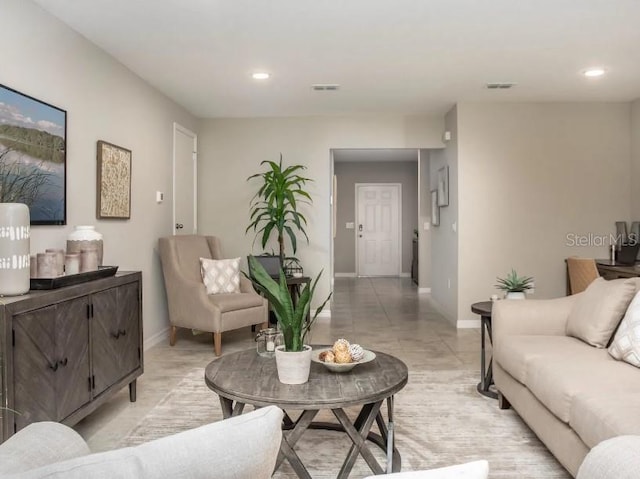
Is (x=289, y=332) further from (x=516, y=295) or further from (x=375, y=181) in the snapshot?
(x=375, y=181)

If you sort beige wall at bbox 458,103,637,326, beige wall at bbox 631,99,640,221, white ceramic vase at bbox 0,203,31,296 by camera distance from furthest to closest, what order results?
beige wall at bbox 458,103,637,326 < beige wall at bbox 631,99,640,221 < white ceramic vase at bbox 0,203,31,296

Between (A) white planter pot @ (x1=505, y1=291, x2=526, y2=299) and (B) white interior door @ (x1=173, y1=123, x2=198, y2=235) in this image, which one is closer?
(A) white planter pot @ (x1=505, y1=291, x2=526, y2=299)

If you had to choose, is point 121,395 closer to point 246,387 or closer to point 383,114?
point 246,387

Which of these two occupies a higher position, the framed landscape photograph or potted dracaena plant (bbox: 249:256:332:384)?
the framed landscape photograph

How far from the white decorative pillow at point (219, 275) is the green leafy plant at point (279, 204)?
71cm

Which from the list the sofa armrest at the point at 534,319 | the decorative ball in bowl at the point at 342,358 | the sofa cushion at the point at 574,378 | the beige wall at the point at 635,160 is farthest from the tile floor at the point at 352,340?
the beige wall at the point at 635,160

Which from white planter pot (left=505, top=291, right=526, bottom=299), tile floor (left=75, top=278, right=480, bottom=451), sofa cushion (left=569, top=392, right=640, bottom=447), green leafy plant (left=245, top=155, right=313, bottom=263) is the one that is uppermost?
green leafy plant (left=245, top=155, right=313, bottom=263)

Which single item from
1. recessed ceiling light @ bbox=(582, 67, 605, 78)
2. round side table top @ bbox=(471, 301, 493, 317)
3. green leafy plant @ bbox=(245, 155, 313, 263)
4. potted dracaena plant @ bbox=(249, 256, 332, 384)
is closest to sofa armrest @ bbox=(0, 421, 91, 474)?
potted dracaena plant @ bbox=(249, 256, 332, 384)

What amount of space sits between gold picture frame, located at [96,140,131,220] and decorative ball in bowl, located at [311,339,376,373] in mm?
2241

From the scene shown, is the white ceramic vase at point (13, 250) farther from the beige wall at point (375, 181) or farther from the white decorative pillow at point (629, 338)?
the beige wall at point (375, 181)

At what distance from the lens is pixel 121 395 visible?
135 inches

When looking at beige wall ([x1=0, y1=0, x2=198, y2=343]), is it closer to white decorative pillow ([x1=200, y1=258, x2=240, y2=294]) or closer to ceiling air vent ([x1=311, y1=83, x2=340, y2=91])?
white decorative pillow ([x1=200, y1=258, x2=240, y2=294])

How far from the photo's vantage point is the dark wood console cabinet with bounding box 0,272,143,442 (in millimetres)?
2020

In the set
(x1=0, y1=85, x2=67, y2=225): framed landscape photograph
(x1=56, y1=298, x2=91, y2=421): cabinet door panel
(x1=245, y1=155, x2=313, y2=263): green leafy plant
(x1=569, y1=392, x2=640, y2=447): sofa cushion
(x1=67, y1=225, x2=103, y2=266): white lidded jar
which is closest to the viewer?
(x1=569, y1=392, x2=640, y2=447): sofa cushion
